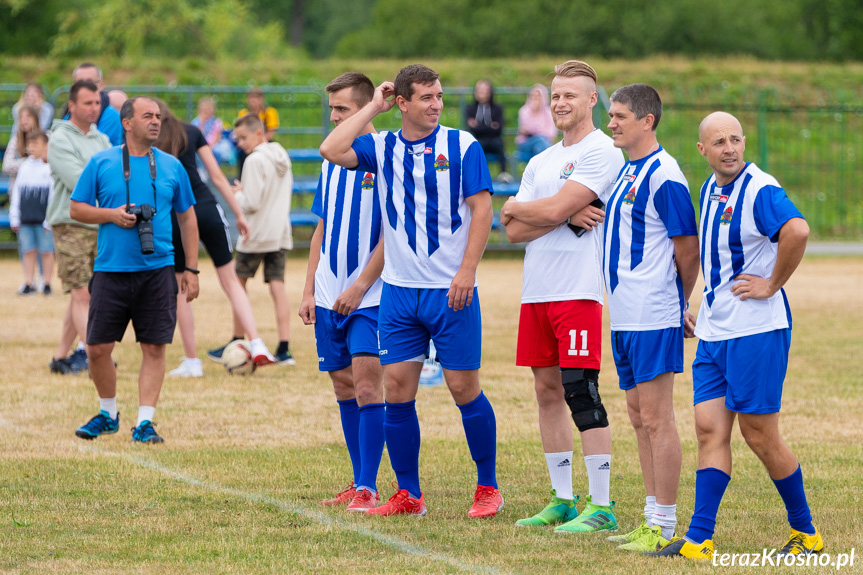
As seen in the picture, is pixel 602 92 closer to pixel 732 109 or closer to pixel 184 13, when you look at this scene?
pixel 732 109

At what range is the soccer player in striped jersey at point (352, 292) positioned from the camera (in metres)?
5.64

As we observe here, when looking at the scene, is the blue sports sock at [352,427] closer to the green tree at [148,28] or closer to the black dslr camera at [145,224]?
the black dslr camera at [145,224]

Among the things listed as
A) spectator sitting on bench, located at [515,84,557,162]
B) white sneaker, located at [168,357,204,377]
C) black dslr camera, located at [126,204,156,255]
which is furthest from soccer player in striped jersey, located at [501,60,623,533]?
spectator sitting on bench, located at [515,84,557,162]

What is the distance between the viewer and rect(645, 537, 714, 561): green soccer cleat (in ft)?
15.2

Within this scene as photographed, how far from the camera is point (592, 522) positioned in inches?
205

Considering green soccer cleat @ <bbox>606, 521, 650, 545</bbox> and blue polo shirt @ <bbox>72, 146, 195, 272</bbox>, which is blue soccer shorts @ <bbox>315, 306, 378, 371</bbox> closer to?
green soccer cleat @ <bbox>606, 521, 650, 545</bbox>

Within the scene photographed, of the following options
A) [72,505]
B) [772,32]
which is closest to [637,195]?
[72,505]

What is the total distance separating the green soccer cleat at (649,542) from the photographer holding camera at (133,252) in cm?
349

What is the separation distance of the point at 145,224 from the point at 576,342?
3.23 m

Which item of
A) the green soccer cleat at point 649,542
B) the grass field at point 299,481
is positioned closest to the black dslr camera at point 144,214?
the grass field at point 299,481

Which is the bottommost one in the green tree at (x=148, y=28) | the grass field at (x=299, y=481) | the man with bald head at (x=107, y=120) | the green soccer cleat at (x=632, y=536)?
the grass field at (x=299, y=481)

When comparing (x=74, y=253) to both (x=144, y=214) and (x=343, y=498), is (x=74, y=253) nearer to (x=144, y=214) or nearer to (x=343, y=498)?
(x=144, y=214)

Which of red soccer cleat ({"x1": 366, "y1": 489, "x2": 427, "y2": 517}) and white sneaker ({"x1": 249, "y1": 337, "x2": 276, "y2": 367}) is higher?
red soccer cleat ({"x1": 366, "y1": 489, "x2": 427, "y2": 517})

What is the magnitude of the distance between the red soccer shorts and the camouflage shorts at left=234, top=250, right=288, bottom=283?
17.9ft
